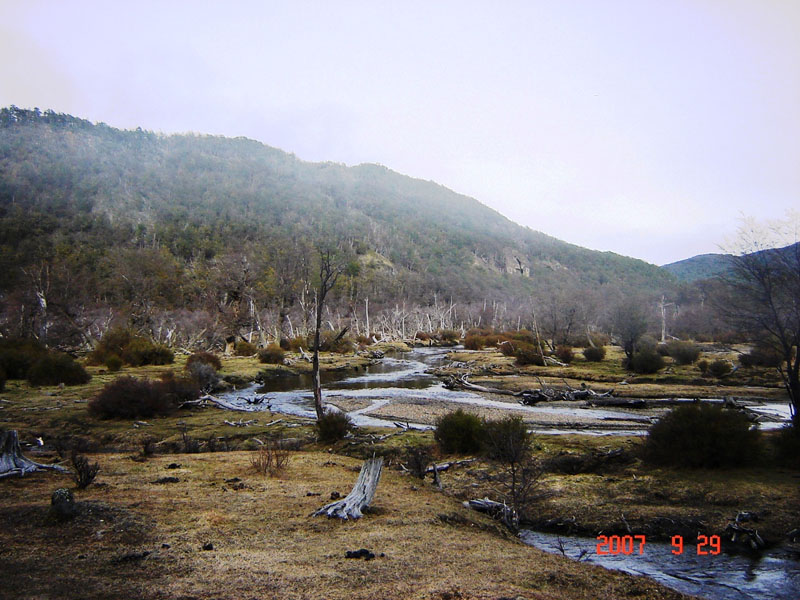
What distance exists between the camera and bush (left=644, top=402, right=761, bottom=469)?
446 inches

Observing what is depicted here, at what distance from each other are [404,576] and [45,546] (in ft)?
16.1

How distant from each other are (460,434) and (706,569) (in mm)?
7858

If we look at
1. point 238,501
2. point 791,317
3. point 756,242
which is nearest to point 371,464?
point 238,501

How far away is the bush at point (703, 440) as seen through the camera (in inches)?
446

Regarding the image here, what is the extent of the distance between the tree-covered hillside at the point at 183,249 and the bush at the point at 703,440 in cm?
4737

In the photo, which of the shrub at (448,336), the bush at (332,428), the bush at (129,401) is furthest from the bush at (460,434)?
the shrub at (448,336)

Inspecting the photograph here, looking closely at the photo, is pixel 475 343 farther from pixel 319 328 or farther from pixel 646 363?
pixel 319 328

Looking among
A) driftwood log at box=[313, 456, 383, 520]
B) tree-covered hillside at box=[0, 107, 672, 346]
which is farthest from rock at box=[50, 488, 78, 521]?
tree-covered hillside at box=[0, 107, 672, 346]

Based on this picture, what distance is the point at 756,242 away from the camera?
1620 cm

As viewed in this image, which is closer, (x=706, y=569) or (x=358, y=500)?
(x=706, y=569)

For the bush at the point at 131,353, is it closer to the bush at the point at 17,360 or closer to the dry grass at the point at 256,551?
the bush at the point at 17,360

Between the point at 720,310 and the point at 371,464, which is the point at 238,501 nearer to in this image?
the point at 371,464

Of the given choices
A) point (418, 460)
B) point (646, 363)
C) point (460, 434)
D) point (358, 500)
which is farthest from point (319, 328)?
point (646, 363)

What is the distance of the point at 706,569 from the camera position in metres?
7.16
